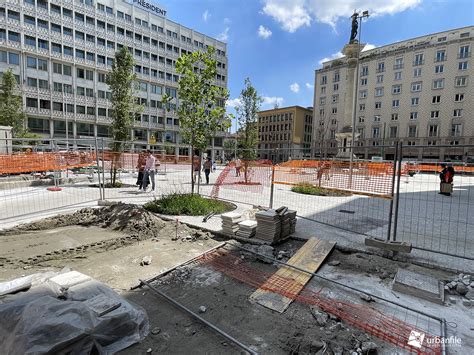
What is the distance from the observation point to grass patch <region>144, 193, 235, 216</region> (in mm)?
8359

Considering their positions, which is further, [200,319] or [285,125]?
[285,125]

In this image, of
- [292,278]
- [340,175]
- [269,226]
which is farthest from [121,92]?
[292,278]

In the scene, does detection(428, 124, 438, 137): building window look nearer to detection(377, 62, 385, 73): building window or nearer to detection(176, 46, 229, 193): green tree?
detection(377, 62, 385, 73): building window

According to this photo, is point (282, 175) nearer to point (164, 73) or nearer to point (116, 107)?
point (116, 107)

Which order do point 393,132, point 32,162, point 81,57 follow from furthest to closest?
point 393,132, point 81,57, point 32,162

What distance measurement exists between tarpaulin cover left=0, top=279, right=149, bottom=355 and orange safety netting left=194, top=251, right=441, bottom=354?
1.89 m

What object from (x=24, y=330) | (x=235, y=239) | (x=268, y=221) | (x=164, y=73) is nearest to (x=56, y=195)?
(x=235, y=239)

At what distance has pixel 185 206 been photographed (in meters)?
8.55

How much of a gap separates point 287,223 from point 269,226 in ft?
1.94

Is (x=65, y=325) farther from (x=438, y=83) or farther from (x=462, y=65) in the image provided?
(x=462, y=65)

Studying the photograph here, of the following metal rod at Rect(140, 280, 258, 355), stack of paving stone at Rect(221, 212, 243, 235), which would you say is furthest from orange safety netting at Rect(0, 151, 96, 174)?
metal rod at Rect(140, 280, 258, 355)

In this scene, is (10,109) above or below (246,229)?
above

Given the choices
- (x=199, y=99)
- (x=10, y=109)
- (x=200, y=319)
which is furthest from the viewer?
(x=10, y=109)

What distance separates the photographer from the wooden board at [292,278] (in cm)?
379
